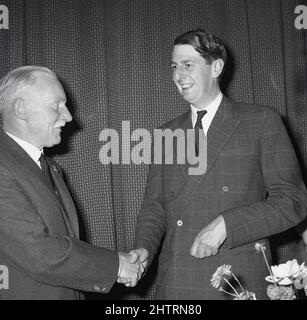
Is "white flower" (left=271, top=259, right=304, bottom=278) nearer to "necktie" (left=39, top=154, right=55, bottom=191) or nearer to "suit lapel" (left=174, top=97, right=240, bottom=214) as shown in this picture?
"suit lapel" (left=174, top=97, right=240, bottom=214)

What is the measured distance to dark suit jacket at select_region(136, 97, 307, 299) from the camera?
4.66ft

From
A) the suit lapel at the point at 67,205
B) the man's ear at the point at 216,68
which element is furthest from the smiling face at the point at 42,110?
the man's ear at the point at 216,68

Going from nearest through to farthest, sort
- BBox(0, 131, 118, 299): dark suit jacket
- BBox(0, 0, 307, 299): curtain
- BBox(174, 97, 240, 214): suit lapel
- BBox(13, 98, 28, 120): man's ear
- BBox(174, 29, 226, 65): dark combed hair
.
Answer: BBox(0, 131, 118, 299): dark suit jacket < BBox(13, 98, 28, 120): man's ear < BBox(174, 97, 240, 214): suit lapel < BBox(174, 29, 226, 65): dark combed hair < BBox(0, 0, 307, 299): curtain

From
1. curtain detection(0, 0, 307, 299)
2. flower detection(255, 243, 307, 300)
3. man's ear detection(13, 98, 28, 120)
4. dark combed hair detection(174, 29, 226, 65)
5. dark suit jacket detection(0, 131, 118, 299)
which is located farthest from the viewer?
curtain detection(0, 0, 307, 299)

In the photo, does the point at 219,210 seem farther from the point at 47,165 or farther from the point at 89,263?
the point at 47,165

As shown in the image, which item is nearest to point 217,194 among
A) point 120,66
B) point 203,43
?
point 203,43

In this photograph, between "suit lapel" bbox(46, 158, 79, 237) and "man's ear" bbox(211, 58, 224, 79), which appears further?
"man's ear" bbox(211, 58, 224, 79)

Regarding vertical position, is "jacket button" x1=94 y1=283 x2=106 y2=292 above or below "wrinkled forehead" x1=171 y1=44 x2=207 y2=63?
below

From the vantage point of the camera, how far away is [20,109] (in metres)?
1.40

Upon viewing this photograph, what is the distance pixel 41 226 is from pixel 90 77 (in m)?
0.99

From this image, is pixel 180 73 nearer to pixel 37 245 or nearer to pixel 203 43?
pixel 203 43

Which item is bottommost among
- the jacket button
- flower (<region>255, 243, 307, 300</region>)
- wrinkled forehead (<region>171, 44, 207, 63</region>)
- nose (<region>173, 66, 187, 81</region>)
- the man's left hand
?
the jacket button

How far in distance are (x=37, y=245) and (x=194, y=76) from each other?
2.62ft

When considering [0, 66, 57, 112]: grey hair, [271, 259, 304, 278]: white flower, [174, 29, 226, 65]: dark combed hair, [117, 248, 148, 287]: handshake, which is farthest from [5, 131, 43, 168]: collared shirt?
[271, 259, 304, 278]: white flower
